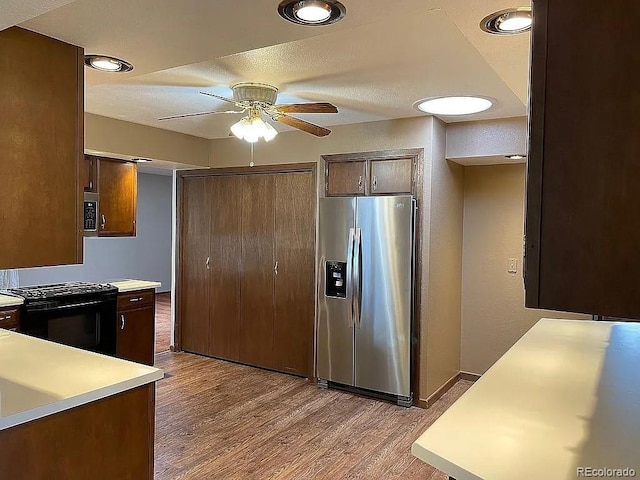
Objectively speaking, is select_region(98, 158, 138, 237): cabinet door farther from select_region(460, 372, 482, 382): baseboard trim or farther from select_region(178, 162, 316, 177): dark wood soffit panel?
select_region(460, 372, 482, 382): baseboard trim

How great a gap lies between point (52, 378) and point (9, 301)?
1905 mm

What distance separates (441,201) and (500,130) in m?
0.71

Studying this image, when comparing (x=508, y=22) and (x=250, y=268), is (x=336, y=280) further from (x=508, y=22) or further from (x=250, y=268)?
(x=508, y=22)

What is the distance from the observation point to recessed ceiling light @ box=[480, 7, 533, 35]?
149 centimetres

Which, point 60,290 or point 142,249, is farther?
point 142,249

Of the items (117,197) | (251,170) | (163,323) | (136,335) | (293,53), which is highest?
(293,53)

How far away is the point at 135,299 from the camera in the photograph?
440 cm

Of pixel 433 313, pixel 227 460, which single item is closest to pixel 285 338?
pixel 433 313

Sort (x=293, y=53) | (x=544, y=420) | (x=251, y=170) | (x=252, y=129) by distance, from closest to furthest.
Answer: (x=544, y=420) → (x=293, y=53) → (x=252, y=129) → (x=251, y=170)

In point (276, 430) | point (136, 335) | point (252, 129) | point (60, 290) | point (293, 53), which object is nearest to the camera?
point (293, 53)

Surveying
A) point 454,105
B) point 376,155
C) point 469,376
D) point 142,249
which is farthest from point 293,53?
point 142,249

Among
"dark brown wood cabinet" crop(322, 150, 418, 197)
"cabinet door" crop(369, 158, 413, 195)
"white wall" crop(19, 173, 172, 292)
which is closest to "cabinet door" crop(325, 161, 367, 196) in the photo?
"dark brown wood cabinet" crop(322, 150, 418, 197)

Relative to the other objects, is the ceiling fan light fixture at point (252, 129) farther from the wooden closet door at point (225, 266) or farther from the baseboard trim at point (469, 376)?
the baseboard trim at point (469, 376)

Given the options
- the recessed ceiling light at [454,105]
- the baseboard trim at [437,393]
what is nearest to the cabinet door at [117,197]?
the recessed ceiling light at [454,105]
